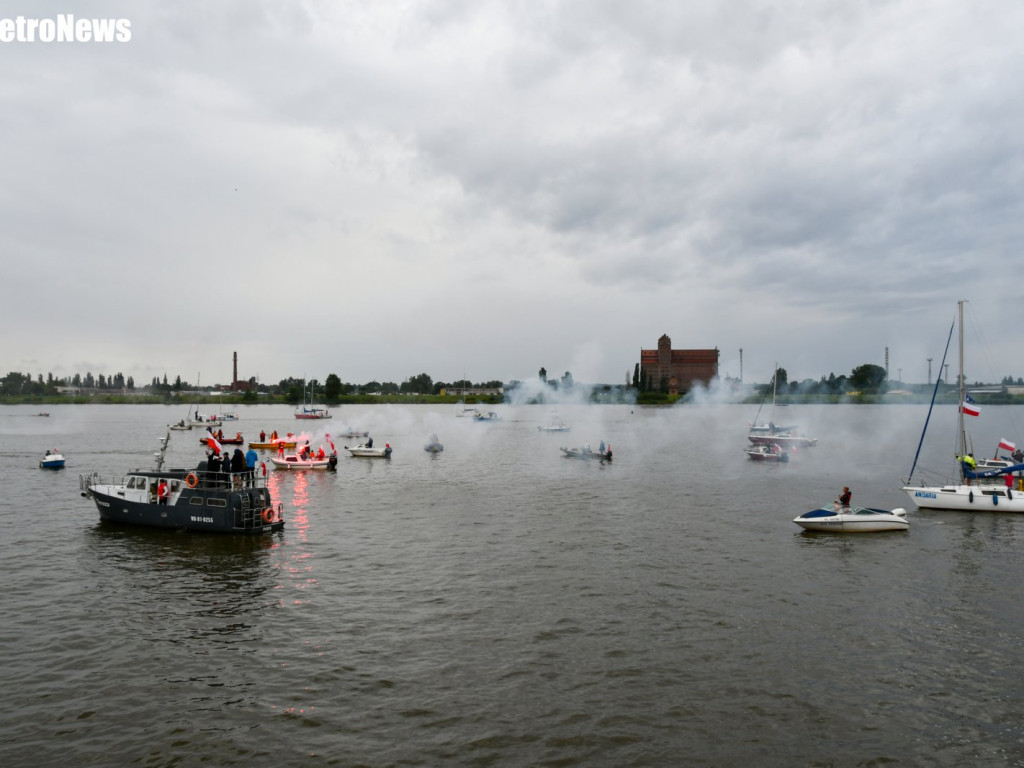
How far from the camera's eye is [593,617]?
80.7 ft

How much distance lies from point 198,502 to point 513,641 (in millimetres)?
25014

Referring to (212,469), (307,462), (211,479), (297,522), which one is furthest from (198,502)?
(307,462)

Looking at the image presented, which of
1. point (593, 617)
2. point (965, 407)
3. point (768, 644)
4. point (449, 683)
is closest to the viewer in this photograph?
point (449, 683)

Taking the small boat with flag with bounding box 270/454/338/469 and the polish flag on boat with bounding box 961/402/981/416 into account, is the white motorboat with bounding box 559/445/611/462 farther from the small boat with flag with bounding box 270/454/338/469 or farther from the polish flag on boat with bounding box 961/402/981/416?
the polish flag on boat with bounding box 961/402/981/416

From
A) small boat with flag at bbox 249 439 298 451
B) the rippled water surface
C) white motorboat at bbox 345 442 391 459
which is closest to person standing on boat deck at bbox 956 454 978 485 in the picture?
the rippled water surface

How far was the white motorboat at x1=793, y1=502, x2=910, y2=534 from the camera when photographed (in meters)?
40.1

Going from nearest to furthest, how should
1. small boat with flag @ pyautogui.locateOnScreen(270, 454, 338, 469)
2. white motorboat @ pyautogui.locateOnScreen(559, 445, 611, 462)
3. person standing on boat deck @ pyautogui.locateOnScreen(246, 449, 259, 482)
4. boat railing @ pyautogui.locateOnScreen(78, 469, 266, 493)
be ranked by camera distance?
boat railing @ pyautogui.locateOnScreen(78, 469, 266, 493) → person standing on boat deck @ pyautogui.locateOnScreen(246, 449, 259, 482) → small boat with flag @ pyautogui.locateOnScreen(270, 454, 338, 469) → white motorboat @ pyautogui.locateOnScreen(559, 445, 611, 462)

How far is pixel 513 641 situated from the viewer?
22.1m

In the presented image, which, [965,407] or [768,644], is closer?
[768,644]

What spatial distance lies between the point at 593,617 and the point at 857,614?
10548mm

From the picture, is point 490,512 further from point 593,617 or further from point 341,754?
point 341,754

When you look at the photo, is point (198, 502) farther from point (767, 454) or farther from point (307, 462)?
point (767, 454)

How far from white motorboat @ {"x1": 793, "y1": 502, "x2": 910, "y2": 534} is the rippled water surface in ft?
4.14

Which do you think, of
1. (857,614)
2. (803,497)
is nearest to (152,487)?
(857,614)
